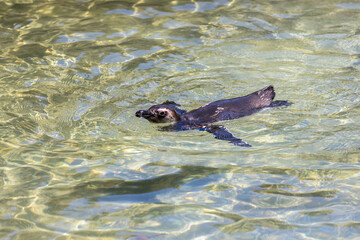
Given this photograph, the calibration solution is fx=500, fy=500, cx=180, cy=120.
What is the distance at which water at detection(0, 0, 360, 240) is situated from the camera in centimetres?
461

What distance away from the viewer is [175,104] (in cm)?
735

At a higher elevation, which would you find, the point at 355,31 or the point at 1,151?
the point at 355,31

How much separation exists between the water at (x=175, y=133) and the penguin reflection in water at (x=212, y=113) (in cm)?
13

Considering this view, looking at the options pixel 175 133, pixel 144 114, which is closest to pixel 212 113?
pixel 175 133

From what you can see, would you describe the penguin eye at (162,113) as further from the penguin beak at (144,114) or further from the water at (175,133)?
the water at (175,133)

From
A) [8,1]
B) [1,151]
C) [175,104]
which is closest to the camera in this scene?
[1,151]

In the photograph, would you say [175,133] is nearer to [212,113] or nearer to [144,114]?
[144,114]

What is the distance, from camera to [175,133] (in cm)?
640

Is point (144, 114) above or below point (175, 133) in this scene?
above

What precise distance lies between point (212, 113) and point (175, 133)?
59cm

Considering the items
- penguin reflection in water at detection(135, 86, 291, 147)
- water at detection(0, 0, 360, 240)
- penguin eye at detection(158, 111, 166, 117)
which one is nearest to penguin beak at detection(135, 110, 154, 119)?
penguin reflection in water at detection(135, 86, 291, 147)

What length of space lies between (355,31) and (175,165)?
240 inches

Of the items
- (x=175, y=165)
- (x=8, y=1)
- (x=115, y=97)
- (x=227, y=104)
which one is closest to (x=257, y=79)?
(x=227, y=104)

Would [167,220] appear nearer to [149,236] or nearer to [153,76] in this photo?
[149,236]
